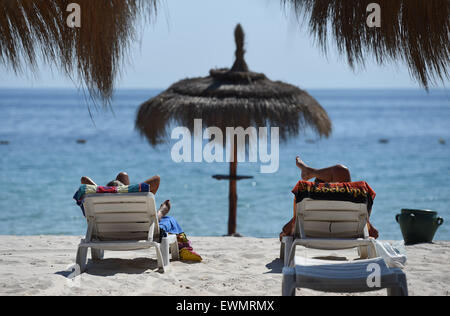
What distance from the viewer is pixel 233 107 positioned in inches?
264

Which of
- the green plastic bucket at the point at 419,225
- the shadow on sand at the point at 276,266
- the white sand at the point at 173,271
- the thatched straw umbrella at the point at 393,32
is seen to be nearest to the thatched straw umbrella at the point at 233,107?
the white sand at the point at 173,271

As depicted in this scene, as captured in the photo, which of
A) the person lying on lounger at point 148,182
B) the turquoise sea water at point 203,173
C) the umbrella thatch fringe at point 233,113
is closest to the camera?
the person lying on lounger at point 148,182

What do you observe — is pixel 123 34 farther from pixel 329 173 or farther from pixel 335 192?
pixel 329 173

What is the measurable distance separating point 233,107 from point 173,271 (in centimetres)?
299

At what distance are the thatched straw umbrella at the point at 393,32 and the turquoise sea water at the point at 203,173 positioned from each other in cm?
23

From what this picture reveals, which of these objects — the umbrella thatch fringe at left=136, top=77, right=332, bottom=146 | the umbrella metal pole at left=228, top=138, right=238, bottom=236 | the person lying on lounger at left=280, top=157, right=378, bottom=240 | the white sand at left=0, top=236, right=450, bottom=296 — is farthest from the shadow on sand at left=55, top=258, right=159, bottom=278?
the umbrella metal pole at left=228, top=138, right=238, bottom=236

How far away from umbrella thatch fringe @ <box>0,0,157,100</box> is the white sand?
130 cm

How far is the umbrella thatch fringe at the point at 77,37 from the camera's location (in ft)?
9.73

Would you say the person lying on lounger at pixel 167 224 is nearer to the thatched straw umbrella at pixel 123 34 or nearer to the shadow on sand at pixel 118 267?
the shadow on sand at pixel 118 267

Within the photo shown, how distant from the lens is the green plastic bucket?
5336 mm

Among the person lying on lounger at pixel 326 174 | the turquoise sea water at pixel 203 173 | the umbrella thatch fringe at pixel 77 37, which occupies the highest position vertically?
the umbrella thatch fringe at pixel 77 37

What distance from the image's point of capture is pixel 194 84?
7.28 meters

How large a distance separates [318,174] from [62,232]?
703 centimetres

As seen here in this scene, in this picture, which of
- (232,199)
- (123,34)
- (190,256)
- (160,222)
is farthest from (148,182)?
(232,199)
